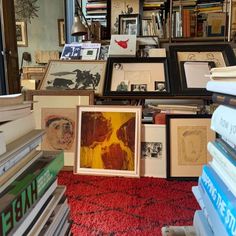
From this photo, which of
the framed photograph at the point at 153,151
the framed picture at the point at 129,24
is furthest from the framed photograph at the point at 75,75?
the framed picture at the point at 129,24

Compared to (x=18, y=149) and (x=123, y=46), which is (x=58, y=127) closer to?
(x=123, y=46)

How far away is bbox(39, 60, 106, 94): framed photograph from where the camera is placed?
185cm

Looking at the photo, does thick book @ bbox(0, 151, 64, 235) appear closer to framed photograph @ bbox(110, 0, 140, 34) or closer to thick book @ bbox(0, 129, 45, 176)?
thick book @ bbox(0, 129, 45, 176)

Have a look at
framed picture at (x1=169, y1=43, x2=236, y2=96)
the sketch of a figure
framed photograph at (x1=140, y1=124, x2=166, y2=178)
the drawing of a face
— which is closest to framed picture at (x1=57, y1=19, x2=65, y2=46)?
framed picture at (x1=169, y1=43, x2=236, y2=96)

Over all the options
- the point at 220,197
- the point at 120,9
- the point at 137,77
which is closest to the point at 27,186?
the point at 220,197

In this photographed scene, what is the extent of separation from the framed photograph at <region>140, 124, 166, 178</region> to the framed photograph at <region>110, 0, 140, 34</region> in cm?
148

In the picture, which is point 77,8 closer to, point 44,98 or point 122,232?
point 44,98

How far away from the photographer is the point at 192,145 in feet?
5.18

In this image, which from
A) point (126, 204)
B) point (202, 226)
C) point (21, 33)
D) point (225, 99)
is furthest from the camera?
point (21, 33)

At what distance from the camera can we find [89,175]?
5.24 feet

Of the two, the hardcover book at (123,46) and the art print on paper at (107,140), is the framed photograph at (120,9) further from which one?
the art print on paper at (107,140)

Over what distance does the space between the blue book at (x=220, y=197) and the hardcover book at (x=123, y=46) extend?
4.48 feet

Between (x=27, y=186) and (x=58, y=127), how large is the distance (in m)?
1.19

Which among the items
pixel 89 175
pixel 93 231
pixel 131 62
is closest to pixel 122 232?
pixel 93 231
